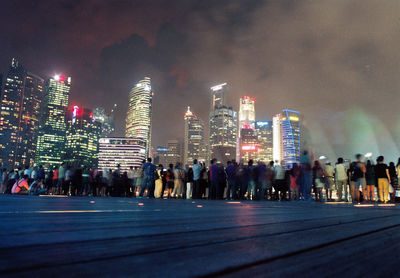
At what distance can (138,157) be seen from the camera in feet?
529

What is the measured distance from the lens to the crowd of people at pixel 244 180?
9.90 m

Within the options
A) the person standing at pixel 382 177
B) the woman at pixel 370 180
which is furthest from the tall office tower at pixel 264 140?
the person standing at pixel 382 177

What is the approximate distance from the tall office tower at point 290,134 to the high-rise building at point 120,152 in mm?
88913

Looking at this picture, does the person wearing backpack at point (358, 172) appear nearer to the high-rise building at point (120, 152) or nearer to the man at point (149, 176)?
the man at point (149, 176)

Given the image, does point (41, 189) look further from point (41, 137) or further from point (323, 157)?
point (41, 137)

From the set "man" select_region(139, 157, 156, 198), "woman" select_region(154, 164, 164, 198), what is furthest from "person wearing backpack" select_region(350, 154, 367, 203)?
"woman" select_region(154, 164, 164, 198)

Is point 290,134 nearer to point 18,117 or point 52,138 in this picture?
point 52,138

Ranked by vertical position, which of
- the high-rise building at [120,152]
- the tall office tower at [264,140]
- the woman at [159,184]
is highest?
the tall office tower at [264,140]

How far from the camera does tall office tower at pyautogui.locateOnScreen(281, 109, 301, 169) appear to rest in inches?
7160

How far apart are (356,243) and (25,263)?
2.91 ft

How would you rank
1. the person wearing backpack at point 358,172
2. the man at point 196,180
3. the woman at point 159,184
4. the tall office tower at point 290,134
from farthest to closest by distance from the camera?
1. the tall office tower at point 290,134
2. the woman at point 159,184
3. the man at point 196,180
4. the person wearing backpack at point 358,172

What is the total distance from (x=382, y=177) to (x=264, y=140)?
189444mm

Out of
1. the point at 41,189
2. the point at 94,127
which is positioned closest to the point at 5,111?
the point at 94,127

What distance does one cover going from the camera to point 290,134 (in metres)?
182
